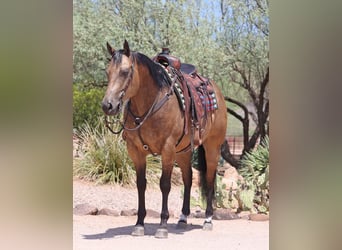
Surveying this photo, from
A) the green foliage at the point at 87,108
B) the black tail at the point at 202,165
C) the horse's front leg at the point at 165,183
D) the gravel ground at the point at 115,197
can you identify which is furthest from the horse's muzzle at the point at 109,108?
the green foliage at the point at 87,108

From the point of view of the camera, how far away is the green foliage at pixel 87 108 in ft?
32.7

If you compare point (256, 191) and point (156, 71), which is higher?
point (156, 71)

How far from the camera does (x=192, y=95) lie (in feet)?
20.1

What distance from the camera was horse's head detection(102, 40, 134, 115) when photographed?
5098 mm

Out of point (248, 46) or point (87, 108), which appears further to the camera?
point (248, 46)

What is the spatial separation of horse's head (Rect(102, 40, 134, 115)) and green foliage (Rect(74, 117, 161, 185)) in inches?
118

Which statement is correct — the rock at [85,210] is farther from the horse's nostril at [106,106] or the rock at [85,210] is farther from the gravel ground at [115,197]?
the horse's nostril at [106,106]

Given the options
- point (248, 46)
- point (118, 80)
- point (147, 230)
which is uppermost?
point (248, 46)

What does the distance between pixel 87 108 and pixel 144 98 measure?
14.9 feet

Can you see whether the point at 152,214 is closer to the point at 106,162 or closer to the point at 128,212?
the point at 128,212

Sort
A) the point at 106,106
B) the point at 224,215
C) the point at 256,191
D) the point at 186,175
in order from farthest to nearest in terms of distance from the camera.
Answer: the point at 256,191 → the point at 224,215 → the point at 186,175 → the point at 106,106

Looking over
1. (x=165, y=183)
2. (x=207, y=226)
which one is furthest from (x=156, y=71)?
(x=207, y=226)

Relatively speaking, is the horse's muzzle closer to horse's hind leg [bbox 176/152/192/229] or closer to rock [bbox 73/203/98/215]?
horse's hind leg [bbox 176/152/192/229]

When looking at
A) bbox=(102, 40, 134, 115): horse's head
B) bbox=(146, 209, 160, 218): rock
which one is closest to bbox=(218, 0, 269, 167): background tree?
bbox=(146, 209, 160, 218): rock
